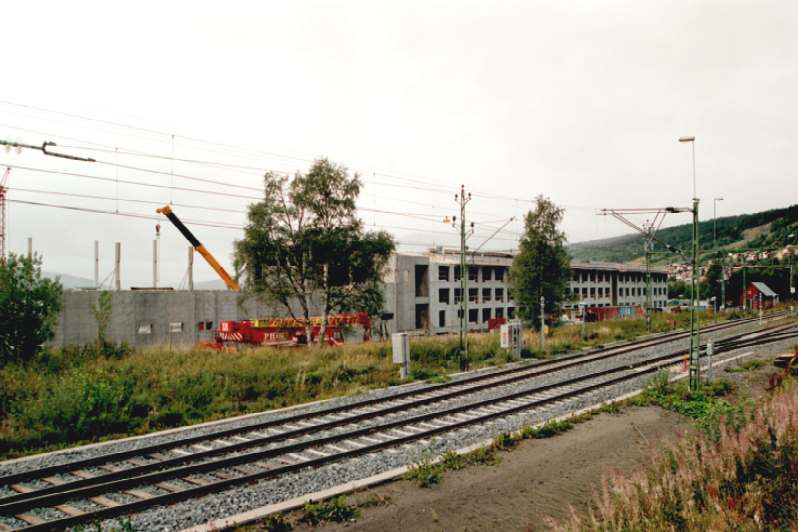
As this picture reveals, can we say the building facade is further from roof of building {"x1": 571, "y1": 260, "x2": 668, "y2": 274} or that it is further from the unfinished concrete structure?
the unfinished concrete structure

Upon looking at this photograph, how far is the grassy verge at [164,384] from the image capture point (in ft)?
42.7

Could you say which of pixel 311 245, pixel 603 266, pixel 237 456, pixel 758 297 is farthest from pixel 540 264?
pixel 603 266

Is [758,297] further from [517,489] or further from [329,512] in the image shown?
[329,512]

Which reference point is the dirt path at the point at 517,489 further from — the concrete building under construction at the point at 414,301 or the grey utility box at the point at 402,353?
the concrete building under construction at the point at 414,301

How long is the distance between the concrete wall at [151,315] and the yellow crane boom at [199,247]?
4.45 feet

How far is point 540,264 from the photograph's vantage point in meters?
36.7

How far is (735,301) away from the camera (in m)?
89.6

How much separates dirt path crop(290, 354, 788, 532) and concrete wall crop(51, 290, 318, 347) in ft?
95.8

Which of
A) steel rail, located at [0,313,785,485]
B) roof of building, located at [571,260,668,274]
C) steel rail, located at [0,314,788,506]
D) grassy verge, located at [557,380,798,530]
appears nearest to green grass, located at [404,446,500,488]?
grassy verge, located at [557,380,798,530]

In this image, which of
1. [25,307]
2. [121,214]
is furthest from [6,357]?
[121,214]

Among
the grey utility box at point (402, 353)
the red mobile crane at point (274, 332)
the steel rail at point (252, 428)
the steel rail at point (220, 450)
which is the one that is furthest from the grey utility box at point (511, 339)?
the red mobile crane at point (274, 332)

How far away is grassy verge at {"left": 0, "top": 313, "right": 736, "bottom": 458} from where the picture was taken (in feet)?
42.7

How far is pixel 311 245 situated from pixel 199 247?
18271mm

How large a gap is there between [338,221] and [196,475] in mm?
20953
